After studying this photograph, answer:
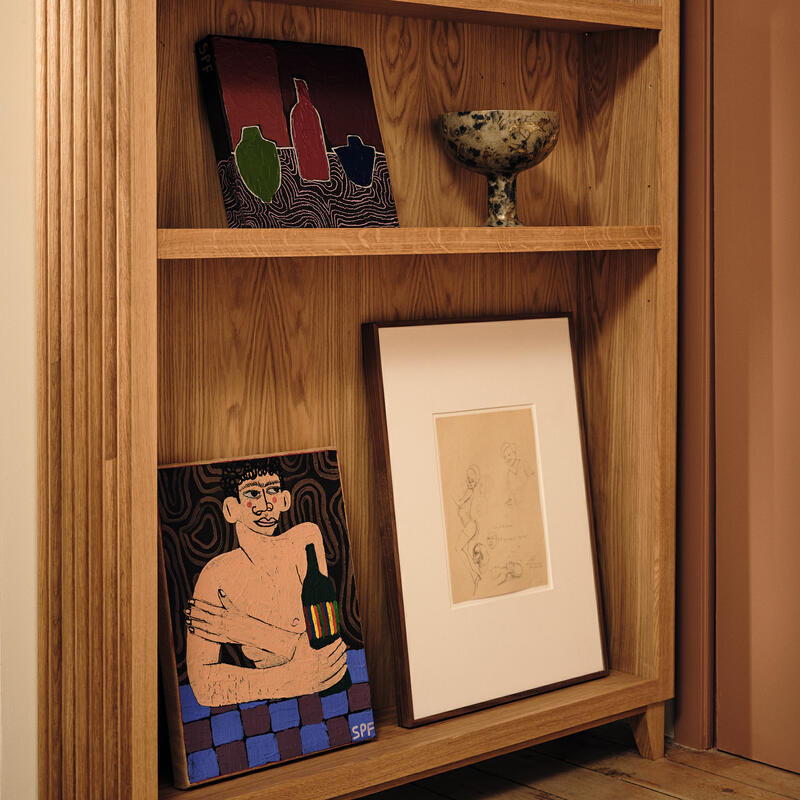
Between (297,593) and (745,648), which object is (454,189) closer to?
(297,593)

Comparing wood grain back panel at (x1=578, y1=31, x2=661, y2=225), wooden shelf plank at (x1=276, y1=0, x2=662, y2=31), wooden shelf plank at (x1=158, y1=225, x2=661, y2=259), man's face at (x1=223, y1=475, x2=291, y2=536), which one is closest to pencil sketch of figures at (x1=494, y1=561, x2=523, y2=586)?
man's face at (x1=223, y1=475, x2=291, y2=536)

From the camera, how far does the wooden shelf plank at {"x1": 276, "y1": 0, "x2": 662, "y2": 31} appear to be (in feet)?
5.51

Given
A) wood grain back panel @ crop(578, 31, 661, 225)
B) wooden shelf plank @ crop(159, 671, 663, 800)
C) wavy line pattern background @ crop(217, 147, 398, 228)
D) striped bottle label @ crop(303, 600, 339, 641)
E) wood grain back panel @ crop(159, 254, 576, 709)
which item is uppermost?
wood grain back panel @ crop(578, 31, 661, 225)

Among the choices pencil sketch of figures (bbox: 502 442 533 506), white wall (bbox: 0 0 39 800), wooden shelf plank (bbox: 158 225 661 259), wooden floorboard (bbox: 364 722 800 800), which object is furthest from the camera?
pencil sketch of figures (bbox: 502 442 533 506)

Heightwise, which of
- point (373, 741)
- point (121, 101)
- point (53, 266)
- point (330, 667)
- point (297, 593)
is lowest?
point (373, 741)

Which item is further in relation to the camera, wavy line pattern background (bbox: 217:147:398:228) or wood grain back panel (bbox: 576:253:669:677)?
wood grain back panel (bbox: 576:253:669:677)

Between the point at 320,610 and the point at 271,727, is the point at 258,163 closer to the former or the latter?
the point at 320,610

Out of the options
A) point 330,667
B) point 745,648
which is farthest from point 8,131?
point 745,648

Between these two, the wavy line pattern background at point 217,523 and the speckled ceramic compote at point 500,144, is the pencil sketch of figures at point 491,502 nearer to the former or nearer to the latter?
the wavy line pattern background at point 217,523

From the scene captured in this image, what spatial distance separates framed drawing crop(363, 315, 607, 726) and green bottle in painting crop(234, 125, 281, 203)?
31 centimetres

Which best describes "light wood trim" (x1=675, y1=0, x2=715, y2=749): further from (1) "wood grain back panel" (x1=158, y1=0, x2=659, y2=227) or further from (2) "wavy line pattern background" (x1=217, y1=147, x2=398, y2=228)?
(2) "wavy line pattern background" (x1=217, y1=147, x2=398, y2=228)

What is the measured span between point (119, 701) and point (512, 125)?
1.07m

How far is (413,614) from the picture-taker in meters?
1.77

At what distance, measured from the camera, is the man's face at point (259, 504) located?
164cm
